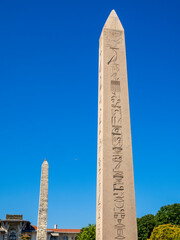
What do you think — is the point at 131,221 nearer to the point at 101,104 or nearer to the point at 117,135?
the point at 117,135

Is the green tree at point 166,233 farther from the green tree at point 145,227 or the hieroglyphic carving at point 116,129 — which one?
the hieroglyphic carving at point 116,129

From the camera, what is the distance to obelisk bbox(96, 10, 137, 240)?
7.25m

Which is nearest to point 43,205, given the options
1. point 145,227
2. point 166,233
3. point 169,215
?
point 166,233

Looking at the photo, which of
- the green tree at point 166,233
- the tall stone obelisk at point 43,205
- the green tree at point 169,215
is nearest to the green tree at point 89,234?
the green tree at point 169,215

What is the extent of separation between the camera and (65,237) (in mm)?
46500

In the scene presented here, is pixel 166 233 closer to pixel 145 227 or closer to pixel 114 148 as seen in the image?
pixel 145 227

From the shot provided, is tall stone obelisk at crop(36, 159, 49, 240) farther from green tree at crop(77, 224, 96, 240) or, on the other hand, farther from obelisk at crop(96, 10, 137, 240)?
obelisk at crop(96, 10, 137, 240)

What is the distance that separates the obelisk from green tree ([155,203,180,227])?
26.1m

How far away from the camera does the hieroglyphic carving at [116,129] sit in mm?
7293

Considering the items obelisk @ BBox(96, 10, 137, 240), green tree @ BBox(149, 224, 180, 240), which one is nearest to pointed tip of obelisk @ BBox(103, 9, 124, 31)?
obelisk @ BBox(96, 10, 137, 240)

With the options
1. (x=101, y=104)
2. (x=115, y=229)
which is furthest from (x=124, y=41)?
(x=115, y=229)

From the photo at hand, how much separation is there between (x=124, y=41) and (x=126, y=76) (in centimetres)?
114

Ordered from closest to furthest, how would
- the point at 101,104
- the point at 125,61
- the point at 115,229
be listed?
the point at 115,229 → the point at 101,104 → the point at 125,61

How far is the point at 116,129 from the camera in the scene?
8.09m
